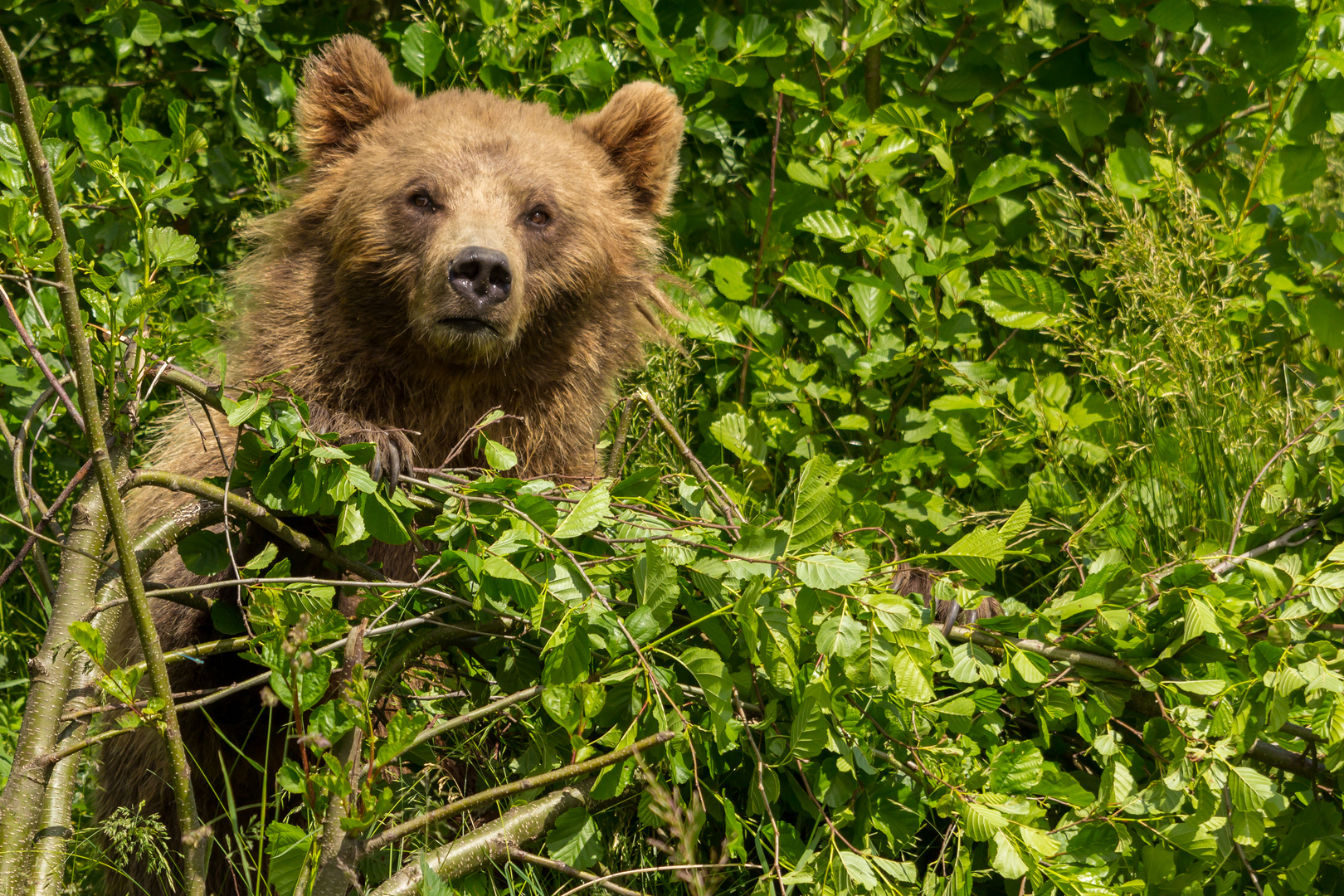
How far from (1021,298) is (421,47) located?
240 cm

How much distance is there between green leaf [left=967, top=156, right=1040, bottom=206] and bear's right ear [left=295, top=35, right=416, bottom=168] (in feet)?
6.69

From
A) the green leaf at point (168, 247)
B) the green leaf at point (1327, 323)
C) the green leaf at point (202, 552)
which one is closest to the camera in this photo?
the green leaf at point (168, 247)

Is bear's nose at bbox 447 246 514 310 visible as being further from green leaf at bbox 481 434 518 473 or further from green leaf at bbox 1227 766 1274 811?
green leaf at bbox 1227 766 1274 811

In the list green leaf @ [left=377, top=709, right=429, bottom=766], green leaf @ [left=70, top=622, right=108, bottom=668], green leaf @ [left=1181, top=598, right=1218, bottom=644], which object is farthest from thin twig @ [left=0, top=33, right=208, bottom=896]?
green leaf @ [left=1181, top=598, right=1218, bottom=644]

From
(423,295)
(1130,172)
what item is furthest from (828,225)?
(423,295)

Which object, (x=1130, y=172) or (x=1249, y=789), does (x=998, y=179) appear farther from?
(x=1249, y=789)

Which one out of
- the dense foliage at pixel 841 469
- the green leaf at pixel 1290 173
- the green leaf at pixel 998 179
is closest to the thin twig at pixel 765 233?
the dense foliage at pixel 841 469

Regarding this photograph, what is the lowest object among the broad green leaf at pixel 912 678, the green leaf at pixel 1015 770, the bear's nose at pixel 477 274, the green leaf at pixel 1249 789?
the green leaf at pixel 1249 789

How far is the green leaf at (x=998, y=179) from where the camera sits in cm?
429

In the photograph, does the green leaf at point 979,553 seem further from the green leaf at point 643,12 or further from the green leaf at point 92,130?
the green leaf at point 92,130

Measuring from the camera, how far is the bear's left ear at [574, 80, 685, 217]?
13.8 ft

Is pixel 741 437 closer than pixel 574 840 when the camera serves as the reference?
No

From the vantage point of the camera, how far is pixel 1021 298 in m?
4.19

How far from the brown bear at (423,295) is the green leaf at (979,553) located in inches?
56.6
